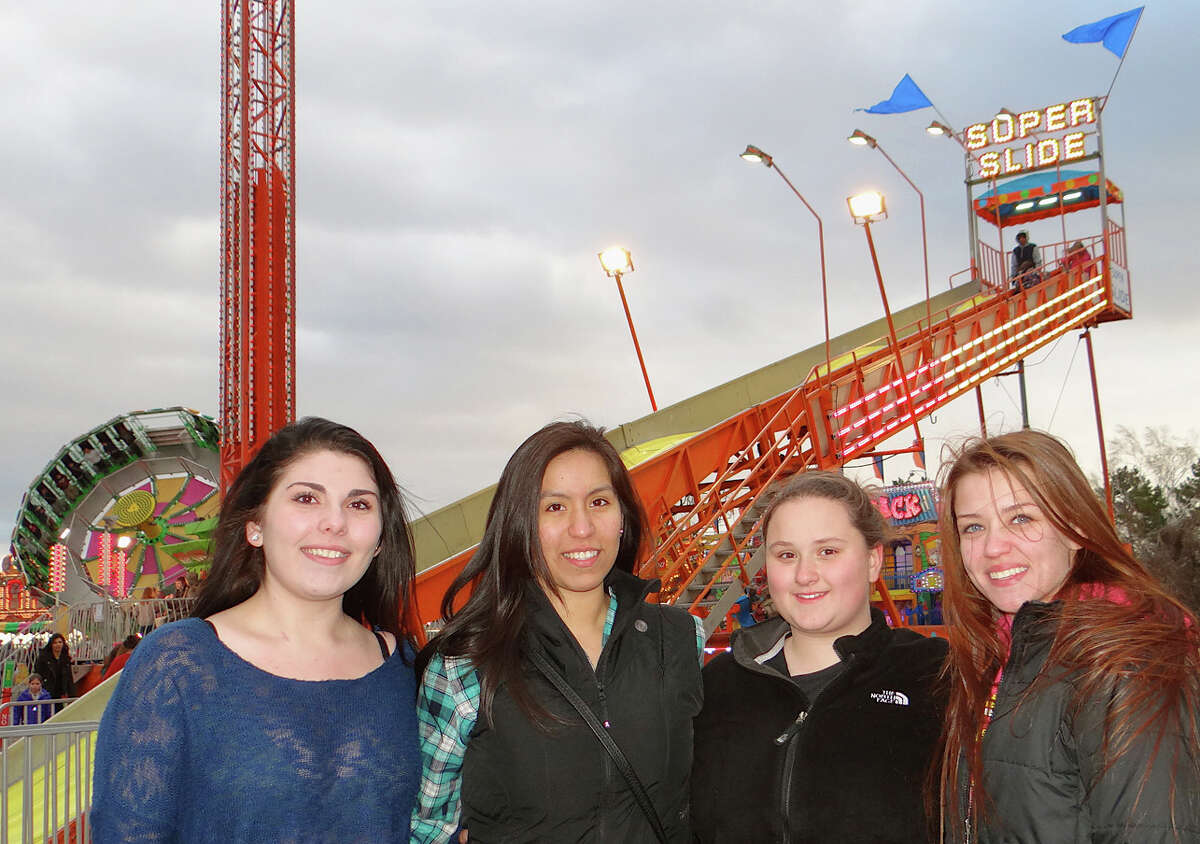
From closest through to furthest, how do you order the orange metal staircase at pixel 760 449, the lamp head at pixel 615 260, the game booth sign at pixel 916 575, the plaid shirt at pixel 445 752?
the plaid shirt at pixel 445 752 → the orange metal staircase at pixel 760 449 → the lamp head at pixel 615 260 → the game booth sign at pixel 916 575

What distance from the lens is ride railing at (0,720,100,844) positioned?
5410mm

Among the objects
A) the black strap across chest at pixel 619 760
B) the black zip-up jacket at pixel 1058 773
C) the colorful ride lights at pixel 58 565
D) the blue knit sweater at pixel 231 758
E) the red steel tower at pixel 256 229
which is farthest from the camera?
the colorful ride lights at pixel 58 565

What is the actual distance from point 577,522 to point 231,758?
3.79ft

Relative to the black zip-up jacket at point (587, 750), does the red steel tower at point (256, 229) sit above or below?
above

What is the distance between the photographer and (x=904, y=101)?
23094mm

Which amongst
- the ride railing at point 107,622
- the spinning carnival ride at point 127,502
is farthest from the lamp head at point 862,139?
the spinning carnival ride at point 127,502

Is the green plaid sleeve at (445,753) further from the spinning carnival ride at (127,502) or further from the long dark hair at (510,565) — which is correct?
the spinning carnival ride at (127,502)

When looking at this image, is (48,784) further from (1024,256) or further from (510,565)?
(1024,256)

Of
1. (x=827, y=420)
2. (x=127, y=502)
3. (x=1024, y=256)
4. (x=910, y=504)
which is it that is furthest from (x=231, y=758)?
(x=127, y=502)

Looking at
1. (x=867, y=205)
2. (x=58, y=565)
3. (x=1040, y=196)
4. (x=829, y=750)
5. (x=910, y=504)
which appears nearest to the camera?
(x=829, y=750)

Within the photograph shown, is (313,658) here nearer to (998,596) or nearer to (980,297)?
(998,596)

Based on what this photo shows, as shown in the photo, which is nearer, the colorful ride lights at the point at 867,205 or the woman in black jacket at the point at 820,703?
the woman in black jacket at the point at 820,703

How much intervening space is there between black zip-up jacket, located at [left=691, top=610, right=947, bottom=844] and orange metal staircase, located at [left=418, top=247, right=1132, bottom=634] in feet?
18.5

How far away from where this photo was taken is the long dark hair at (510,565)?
9.68ft
